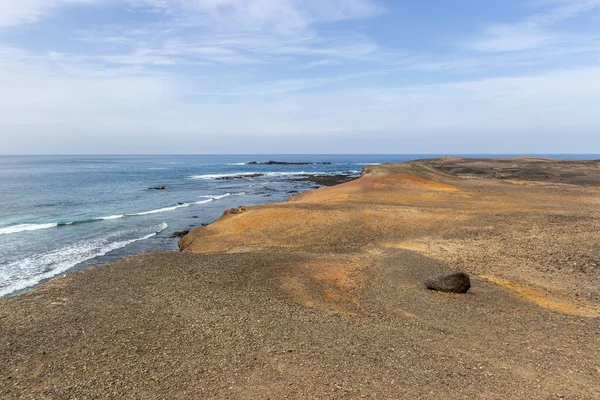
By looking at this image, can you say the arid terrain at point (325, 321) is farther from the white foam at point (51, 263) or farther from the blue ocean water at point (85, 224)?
the blue ocean water at point (85, 224)

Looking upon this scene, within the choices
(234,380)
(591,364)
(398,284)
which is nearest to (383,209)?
(398,284)

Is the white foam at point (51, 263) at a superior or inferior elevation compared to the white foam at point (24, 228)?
A: inferior

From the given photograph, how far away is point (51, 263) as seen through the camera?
A: 23.7 m

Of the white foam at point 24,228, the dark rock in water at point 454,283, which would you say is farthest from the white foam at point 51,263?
the dark rock in water at point 454,283

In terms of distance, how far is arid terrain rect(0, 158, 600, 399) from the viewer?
8695mm

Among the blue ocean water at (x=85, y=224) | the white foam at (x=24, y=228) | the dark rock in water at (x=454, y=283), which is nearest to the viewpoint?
the dark rock in water at (x=454, y=283)

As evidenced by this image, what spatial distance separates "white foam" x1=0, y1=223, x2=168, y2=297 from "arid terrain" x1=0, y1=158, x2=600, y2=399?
5.31 metres

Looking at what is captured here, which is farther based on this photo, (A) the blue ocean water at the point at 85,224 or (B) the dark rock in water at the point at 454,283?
(A) the blue ocean water at the point at 85,224

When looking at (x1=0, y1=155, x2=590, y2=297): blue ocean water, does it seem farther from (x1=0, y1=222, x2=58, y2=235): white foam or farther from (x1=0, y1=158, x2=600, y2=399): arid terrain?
(x1=0, y1=158, x2=600, y2=399): arid terrain

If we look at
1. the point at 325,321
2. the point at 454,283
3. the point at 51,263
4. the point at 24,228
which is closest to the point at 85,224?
the point at 24,228

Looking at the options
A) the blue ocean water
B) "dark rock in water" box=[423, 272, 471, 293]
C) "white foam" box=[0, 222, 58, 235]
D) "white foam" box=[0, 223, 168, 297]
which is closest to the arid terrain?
"dark rock in water" box=[423, 272, 471, 293]

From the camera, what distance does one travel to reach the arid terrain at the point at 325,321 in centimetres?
870

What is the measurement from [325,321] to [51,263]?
19.1 metres

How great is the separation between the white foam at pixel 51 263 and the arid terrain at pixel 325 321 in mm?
5309
